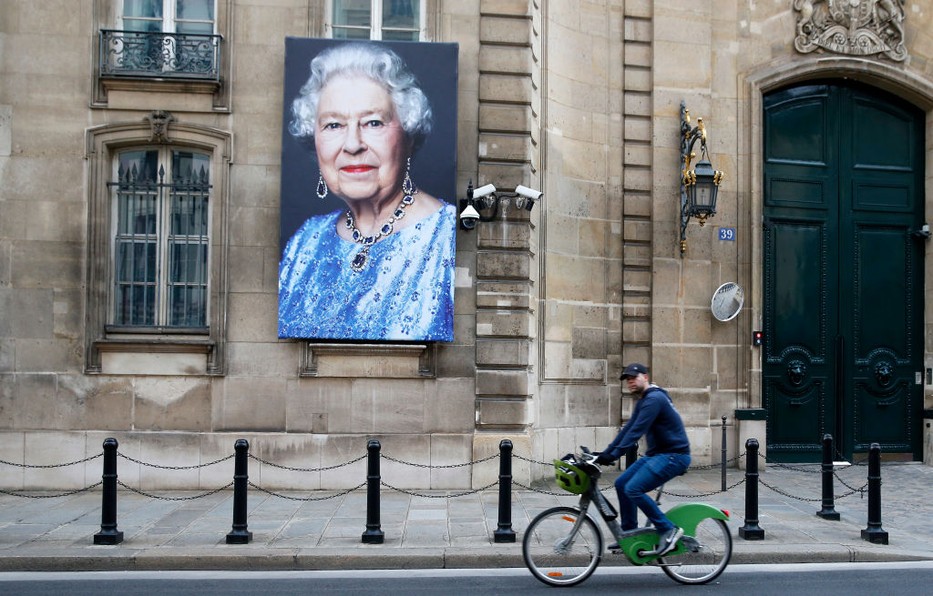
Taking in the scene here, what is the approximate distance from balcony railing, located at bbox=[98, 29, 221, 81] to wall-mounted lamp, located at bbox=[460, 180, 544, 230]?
370cm

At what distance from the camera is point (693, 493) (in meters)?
12.8

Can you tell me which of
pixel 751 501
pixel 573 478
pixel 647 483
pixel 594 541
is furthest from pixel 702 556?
pixel 751 501

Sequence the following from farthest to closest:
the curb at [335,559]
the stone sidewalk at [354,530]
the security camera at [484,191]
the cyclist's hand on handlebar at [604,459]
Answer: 1. the security camera at [484,191]
2. the stone sidewalk at [354,530]
3. the curb at [335,559]
4. the cyclist's hand on handlebar at [604,459]

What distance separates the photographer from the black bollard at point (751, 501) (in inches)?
390

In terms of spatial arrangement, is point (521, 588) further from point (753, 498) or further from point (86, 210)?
point (86, 210)

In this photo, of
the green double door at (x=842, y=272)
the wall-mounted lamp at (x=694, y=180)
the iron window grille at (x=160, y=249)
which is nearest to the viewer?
the iron window grille at (x=160, y=249)

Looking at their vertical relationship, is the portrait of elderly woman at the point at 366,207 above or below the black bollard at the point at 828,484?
above

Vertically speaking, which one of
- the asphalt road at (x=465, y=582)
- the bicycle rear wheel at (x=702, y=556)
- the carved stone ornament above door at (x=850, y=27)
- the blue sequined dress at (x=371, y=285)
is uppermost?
the carved stone ornament above door at (x=850, y=27)

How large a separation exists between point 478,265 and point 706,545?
563 centimetres

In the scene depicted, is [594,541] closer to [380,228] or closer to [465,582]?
[465,582]

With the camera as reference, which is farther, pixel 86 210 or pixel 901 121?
pixel 901 121

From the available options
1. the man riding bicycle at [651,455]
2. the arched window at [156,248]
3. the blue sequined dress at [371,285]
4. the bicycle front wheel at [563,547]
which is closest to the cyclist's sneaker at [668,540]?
the man riding bicycle at [651,455]

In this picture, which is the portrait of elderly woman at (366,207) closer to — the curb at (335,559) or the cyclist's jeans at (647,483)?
the curb at (335,559)

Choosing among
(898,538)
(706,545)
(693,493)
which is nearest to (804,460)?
(693,493)
